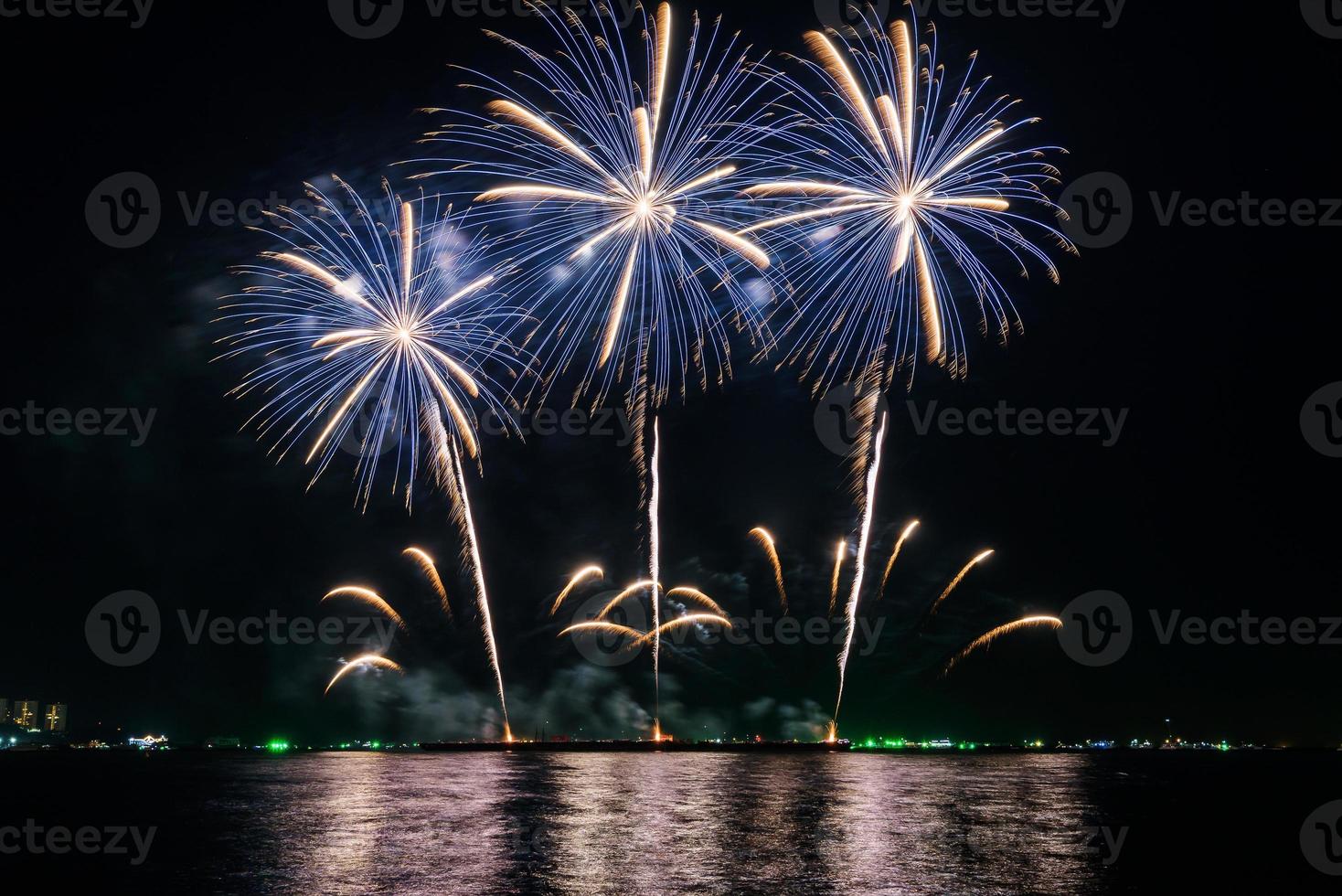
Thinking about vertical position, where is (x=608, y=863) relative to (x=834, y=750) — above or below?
above

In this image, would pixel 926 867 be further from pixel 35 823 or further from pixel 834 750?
pixel 834 750

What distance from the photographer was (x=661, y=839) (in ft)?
89.2

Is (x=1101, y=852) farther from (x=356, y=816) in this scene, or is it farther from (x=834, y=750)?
(x=834, y=750)

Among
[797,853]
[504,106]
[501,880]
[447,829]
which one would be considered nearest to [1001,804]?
[797,853]

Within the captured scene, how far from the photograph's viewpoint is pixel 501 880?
20.7 meters

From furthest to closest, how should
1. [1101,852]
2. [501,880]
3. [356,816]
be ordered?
1. [356,816]
2. [1101,852]
3. [501,880]

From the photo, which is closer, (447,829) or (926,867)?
(926,867)

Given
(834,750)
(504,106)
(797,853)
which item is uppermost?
(504,106)

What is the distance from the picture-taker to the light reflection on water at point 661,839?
20.9m

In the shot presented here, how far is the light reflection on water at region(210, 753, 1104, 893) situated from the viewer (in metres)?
20.9

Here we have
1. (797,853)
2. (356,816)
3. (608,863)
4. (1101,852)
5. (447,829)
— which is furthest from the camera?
(356,816)

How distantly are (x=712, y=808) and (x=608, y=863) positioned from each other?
15196mm

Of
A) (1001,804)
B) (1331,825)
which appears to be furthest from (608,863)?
(1331,825)

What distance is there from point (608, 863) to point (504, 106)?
2119 cm
